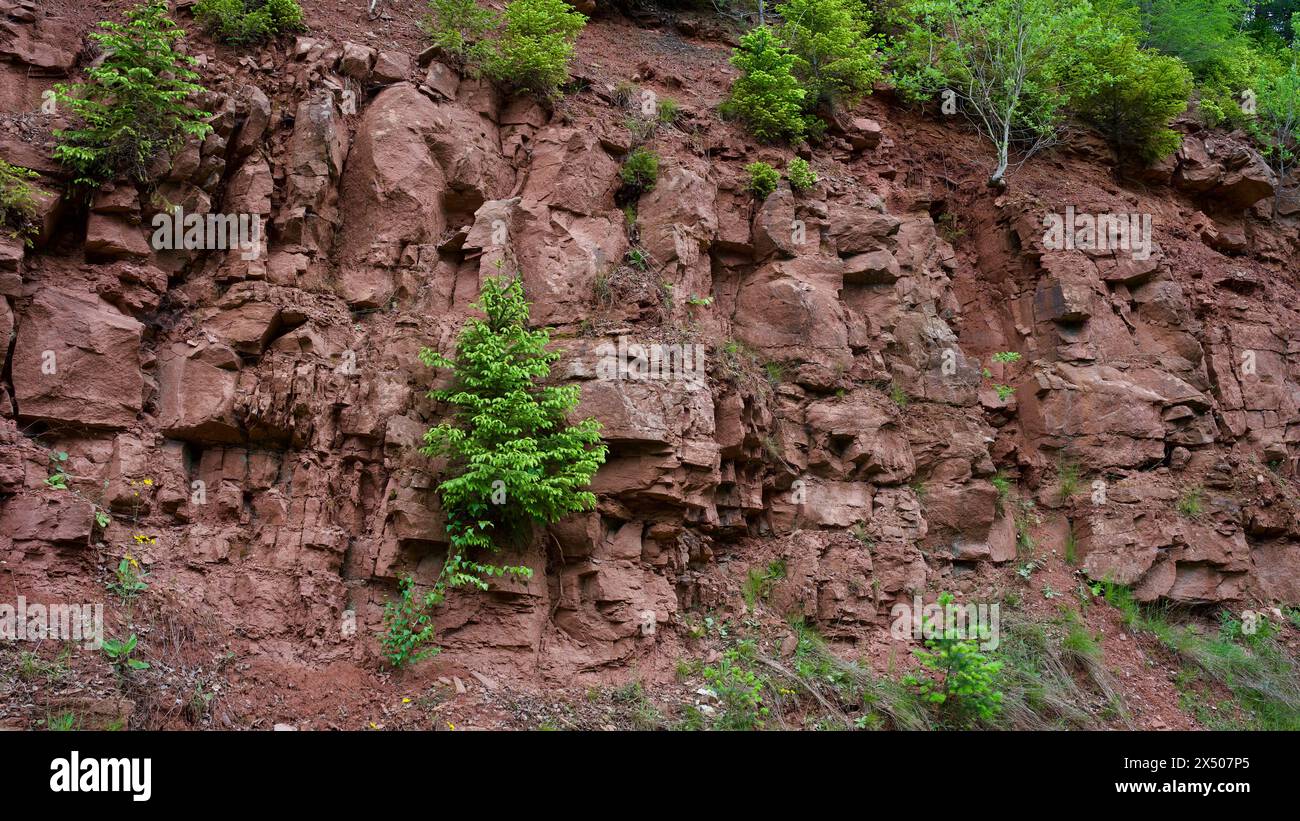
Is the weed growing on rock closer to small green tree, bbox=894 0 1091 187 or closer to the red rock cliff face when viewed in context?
the red rock cliff face

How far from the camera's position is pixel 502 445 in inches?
380

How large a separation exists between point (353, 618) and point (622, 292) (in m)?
5.77

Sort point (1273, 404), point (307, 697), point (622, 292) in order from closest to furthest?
point (307, 697) < point (622, 292) < point (1273, 404)

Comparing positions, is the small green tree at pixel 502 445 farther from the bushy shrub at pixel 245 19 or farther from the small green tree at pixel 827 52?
the small green tree at pixel 827 52

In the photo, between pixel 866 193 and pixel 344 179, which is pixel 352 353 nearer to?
pixel 344 179

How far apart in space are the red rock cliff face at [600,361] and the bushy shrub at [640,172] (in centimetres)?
27

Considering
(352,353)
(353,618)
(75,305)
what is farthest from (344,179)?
(353,618)

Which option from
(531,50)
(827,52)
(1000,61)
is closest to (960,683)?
(531,50)

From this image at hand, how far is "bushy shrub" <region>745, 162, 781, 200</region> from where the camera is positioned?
14.4 metres

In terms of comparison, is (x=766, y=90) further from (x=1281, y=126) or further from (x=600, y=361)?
(x=1281, y=126)

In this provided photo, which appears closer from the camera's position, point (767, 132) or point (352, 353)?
point (352, 353)

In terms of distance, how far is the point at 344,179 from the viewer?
A: 12.4m

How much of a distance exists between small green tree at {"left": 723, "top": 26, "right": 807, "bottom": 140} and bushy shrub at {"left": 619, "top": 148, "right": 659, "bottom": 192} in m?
2.81

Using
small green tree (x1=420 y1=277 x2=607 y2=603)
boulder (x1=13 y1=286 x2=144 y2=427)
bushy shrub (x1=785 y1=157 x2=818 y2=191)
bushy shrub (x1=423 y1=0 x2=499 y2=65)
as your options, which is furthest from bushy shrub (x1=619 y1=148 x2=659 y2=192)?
boulder (x1=13 y1=286 x2=144 y2=427)
